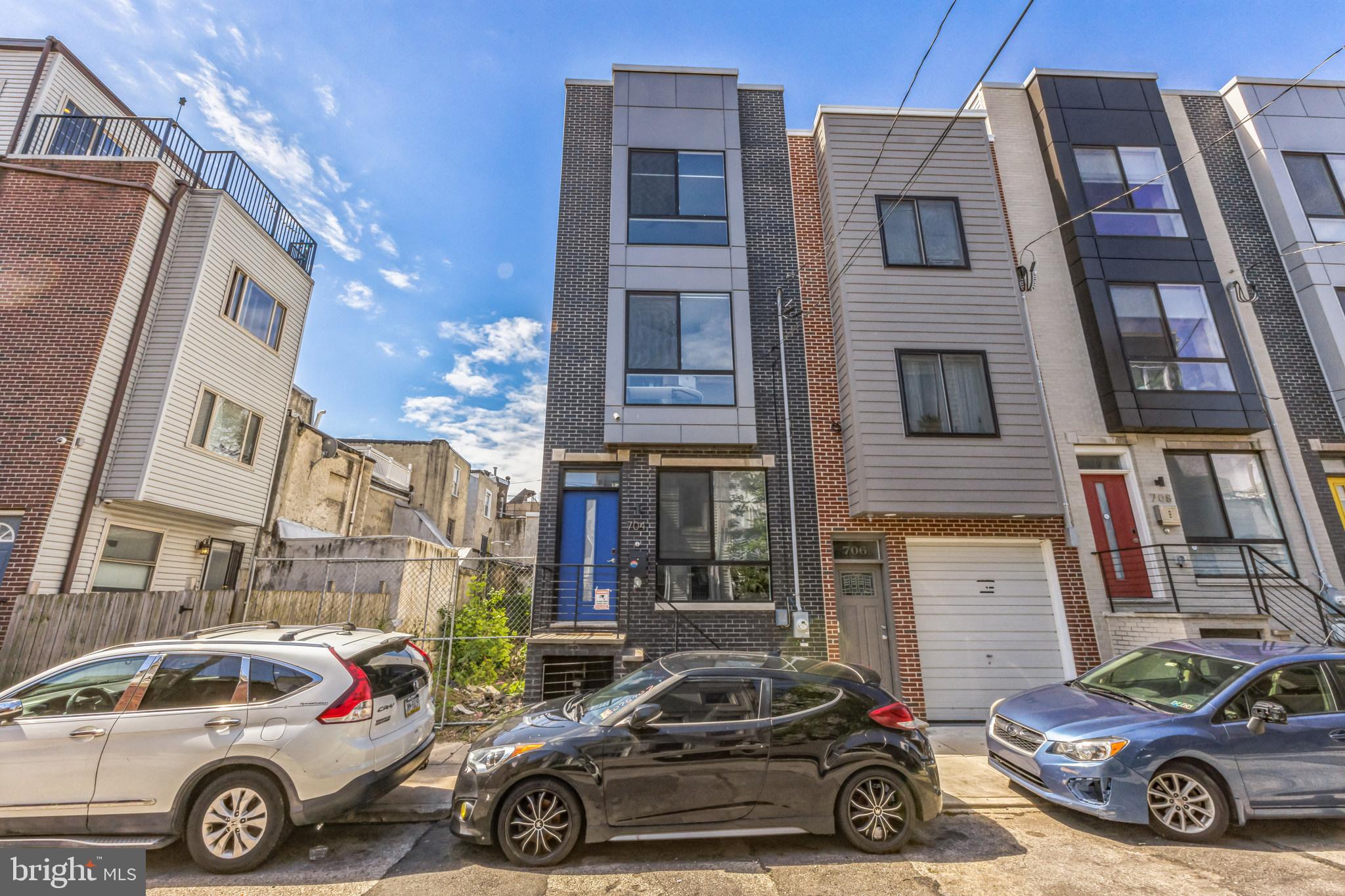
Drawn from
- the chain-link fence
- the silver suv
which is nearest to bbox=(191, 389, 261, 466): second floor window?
the chain-link fence

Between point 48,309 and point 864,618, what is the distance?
15.3 meters

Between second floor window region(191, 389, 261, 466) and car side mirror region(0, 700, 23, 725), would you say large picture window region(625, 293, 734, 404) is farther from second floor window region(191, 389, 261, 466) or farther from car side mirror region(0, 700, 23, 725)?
second floor window region(191, 389, 261, 466)

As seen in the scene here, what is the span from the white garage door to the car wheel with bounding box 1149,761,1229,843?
425cm

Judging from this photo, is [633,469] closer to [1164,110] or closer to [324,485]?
[324,485]

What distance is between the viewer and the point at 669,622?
9.32 m

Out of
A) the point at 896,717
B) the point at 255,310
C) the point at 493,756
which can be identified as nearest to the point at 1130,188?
the point at 896,717

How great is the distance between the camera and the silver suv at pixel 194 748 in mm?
4465

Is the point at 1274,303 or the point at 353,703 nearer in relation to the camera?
the point at 353,703

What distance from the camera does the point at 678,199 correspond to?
37.2 feet

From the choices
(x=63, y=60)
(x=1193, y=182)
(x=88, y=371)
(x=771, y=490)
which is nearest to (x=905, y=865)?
(x=771, y=490)

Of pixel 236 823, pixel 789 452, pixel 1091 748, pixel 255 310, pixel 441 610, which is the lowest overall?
pixel 236 823

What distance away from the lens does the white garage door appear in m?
9.38

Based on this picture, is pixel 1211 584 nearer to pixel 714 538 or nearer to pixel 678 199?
pixel 714 538

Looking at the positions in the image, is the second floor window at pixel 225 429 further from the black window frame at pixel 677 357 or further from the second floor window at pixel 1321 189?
the second floor window at pixel 1321 189
